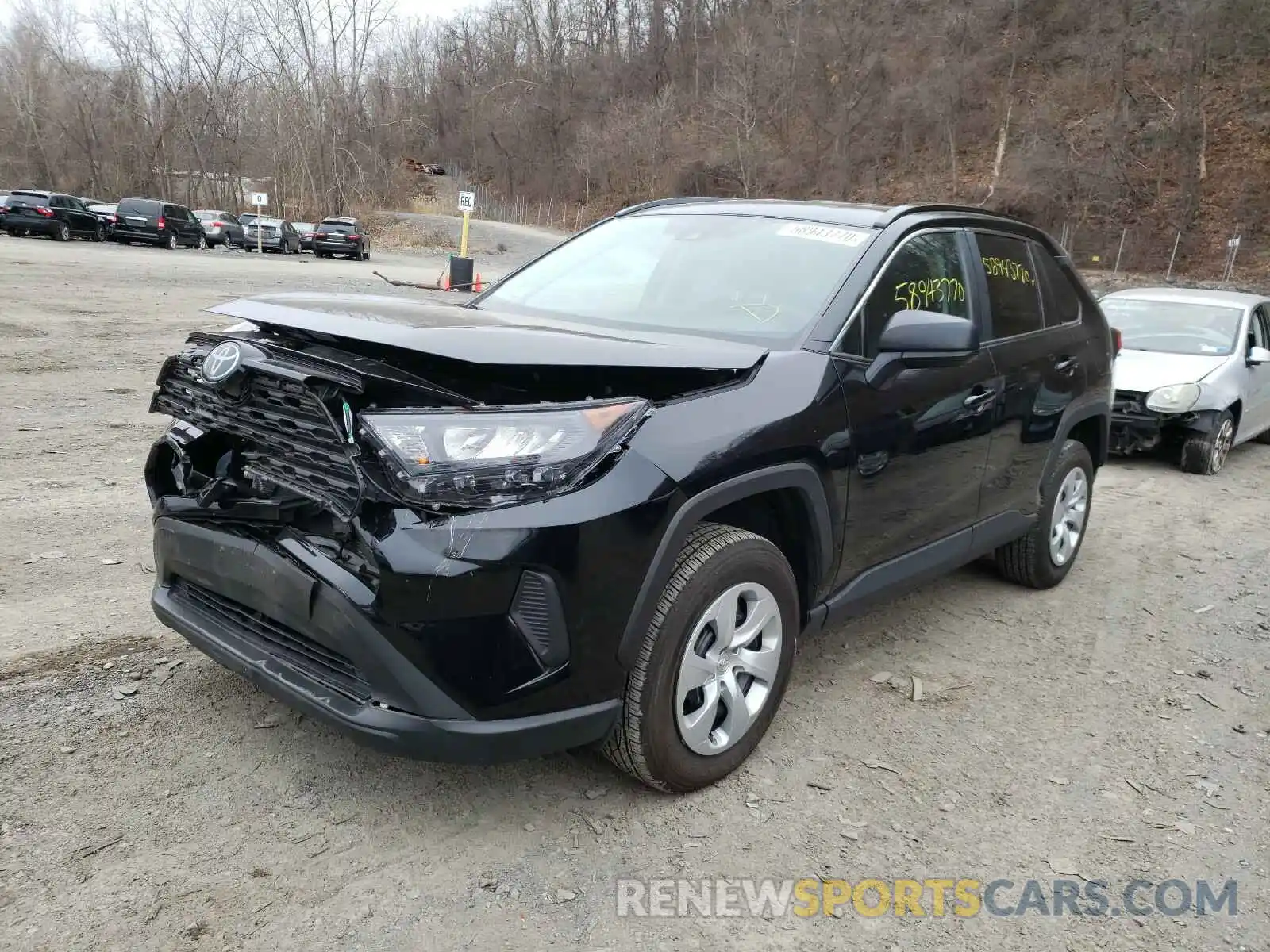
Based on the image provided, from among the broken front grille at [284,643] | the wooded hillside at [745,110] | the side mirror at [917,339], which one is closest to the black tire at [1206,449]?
the side mirror at [917,339]

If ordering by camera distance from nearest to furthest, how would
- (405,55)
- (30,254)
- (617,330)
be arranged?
(617,330) < (30,254) < (405,55)

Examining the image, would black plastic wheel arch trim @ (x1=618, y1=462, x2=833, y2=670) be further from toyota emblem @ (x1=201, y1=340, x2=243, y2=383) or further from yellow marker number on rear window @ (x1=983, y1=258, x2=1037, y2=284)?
yellow marker number on rear window @ (x1=983, y1=258, x2=1037, y2=284)

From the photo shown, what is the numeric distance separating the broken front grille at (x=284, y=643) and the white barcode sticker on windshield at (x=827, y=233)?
2.31 m

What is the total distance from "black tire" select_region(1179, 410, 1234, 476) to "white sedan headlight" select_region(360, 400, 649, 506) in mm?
7541

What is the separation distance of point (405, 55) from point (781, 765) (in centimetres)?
10348

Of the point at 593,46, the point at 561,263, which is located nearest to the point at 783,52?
the point at 593,46

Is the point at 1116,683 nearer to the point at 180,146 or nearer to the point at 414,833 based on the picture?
the point at 414,833

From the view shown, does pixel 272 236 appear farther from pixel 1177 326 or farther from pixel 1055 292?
pixel 1055 292

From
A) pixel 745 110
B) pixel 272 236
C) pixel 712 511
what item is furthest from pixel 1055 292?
pixel 745 110

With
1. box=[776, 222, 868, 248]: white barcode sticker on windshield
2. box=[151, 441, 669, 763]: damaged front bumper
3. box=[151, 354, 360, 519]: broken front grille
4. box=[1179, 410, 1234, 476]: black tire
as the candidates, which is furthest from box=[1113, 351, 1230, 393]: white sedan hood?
box=[151, 354, 360, 519]: broken front grille

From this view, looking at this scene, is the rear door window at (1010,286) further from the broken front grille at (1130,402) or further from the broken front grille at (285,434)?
the broken front grille at (1130,402)

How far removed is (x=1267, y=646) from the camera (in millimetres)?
4352

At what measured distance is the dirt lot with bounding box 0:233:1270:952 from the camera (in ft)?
7.57

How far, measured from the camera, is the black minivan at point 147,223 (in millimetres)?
30234
